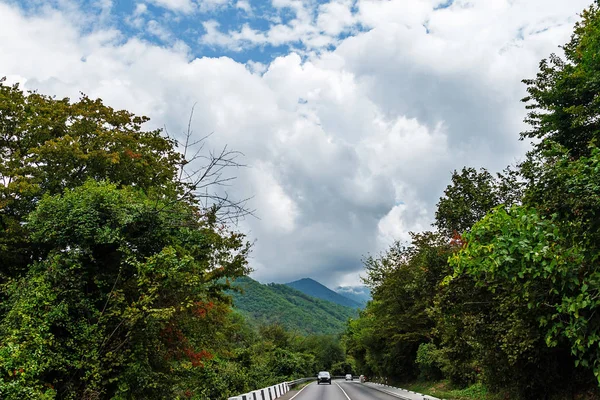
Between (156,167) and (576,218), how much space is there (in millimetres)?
15513

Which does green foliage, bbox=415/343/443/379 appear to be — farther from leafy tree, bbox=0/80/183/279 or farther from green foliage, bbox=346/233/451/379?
leafy tree, bbox=0/80/183/279

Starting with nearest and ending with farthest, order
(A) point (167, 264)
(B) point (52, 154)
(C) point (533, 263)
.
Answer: (C) point (533, 263)
(A) point (167, 264)
(B) point (52, 154)

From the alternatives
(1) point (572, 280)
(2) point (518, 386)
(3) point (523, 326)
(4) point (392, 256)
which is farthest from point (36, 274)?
(4) point (392, 256)

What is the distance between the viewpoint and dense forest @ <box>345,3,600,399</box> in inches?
269

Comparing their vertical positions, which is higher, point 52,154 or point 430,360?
point 52,154

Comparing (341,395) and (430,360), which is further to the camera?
(430,360)

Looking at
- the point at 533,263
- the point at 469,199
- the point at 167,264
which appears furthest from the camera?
the point at 469,199

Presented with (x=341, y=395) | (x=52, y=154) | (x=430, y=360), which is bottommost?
(x=341, y=395)

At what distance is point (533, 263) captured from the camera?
7195 mm

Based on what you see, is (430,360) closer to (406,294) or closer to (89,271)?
(406,294)

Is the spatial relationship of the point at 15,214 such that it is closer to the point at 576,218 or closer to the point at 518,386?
the point at 576,218

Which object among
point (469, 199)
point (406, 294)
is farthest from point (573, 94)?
point (406, 294)

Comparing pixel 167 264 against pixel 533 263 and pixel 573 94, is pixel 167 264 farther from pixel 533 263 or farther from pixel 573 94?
pixel 573 94

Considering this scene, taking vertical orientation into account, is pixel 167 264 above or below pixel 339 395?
above
